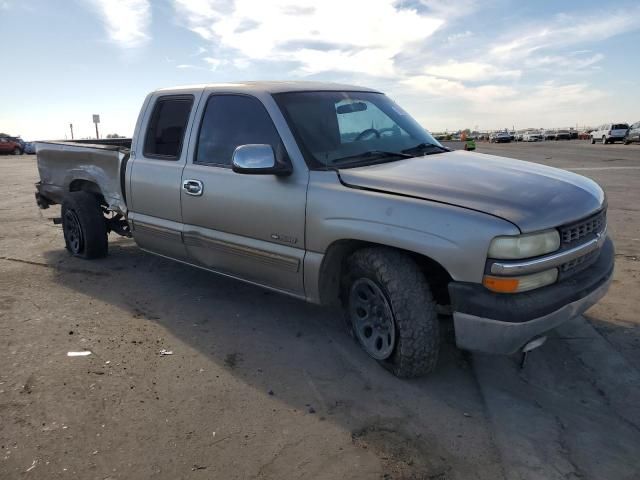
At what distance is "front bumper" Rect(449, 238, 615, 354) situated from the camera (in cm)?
267

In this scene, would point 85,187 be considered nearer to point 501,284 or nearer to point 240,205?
point 240,205

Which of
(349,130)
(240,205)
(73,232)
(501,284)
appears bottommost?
(73,232)

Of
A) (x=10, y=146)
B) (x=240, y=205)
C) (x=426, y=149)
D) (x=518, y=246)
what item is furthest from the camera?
(x=10, y=146)

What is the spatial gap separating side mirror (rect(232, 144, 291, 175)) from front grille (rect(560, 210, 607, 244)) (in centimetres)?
174

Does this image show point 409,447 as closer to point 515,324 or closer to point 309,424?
point 309,424

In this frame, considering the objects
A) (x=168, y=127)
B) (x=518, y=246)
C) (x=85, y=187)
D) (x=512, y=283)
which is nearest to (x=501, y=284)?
(x=512, y=283)

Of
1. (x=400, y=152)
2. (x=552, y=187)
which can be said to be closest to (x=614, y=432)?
(x=552, y=187)

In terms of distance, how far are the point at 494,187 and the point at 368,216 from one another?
0.74 m

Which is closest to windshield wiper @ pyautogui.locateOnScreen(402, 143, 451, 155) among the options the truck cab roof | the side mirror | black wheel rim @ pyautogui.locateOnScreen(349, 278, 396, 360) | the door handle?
the truck cab roof

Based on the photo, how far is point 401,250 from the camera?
309cm

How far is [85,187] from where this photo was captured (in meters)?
5.93

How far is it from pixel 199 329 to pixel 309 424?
5.07ft

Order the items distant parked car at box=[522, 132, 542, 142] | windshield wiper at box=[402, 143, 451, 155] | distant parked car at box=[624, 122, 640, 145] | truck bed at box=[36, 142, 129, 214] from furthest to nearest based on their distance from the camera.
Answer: distant parked car at box=[522, 132, 542, 142] → distant parked car at box=[624, 122, 640, 145] → truck bed at box=[36, 142, 129, 214] → windshield wiper at box=[402, 143, 451, 155]

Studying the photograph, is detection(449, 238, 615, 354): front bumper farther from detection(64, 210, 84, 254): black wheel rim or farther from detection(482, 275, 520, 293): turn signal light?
detection(64, 210, 84, 254): black wheel rim
